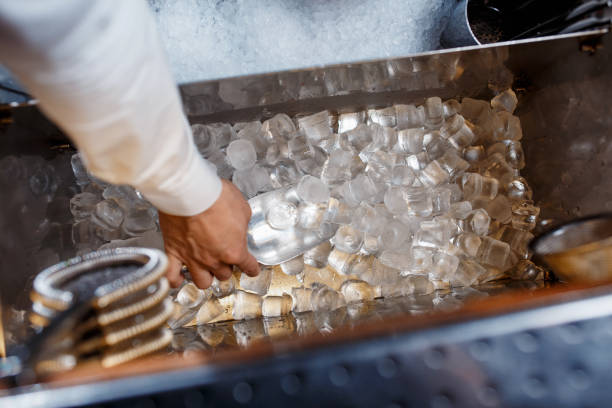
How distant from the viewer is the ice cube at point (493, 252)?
3.64 feet

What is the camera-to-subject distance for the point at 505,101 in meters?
1.17

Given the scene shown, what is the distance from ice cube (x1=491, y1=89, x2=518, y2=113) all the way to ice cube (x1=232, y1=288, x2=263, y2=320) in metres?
0.87

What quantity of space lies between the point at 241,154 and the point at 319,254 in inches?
13.4

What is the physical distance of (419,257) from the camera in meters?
1.10

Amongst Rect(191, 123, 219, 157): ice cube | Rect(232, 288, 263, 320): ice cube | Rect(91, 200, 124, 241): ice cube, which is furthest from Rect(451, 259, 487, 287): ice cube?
Rect(91, 200, 124, 241): ice cube

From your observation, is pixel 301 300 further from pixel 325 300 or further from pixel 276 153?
pixel 276 153

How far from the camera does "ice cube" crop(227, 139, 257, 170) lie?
1057 millimetres

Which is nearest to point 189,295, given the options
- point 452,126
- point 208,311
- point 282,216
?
point 208,311

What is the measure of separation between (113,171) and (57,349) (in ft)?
0.79

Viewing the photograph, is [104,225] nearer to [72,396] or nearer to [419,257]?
[72,396]

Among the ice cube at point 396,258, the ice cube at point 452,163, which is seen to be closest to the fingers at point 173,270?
the ice cube at point 396,258

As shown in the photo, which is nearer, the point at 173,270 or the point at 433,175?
the point at 173,270

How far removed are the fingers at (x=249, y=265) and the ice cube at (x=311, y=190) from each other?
213 millimetres

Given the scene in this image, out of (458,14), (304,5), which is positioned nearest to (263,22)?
(304,5)
